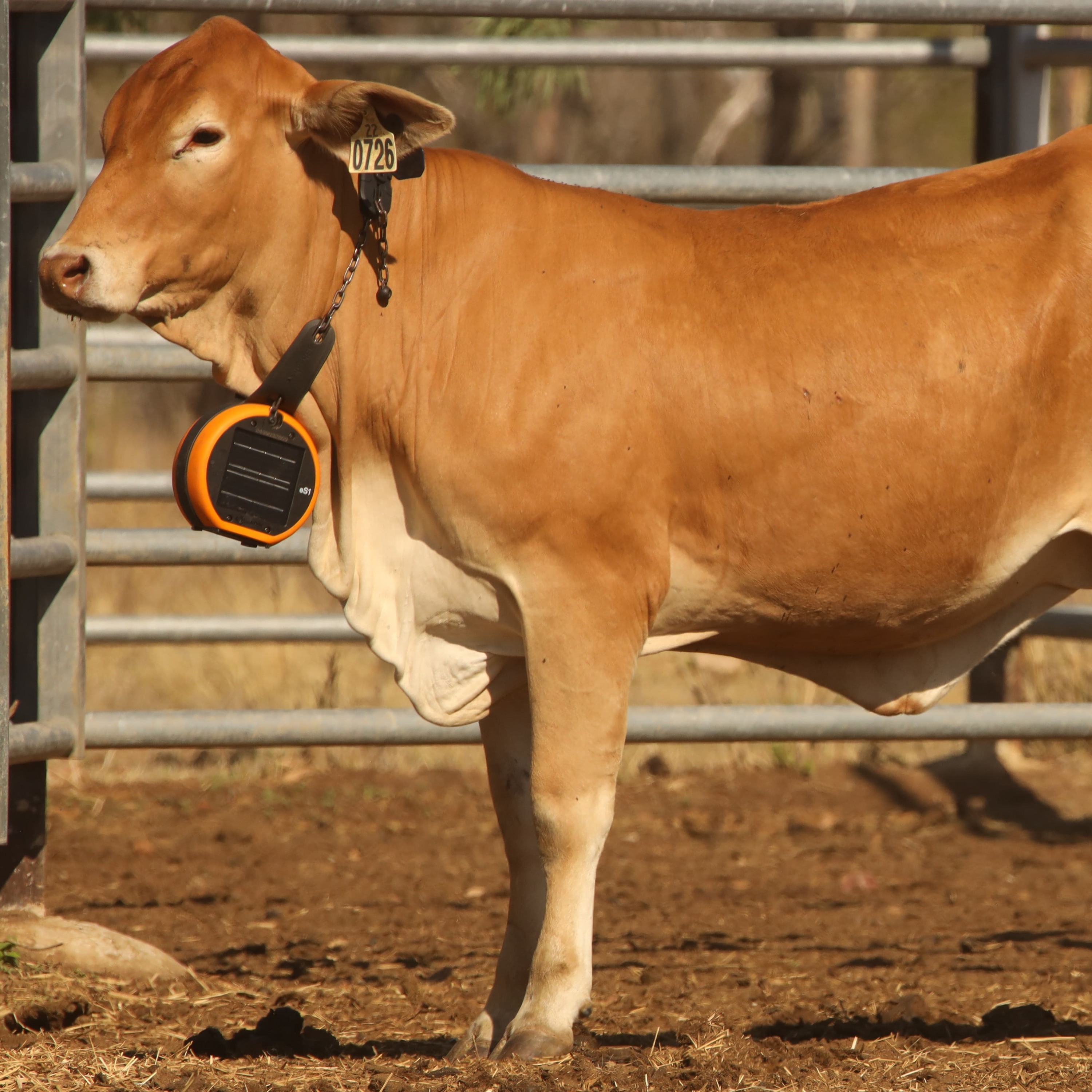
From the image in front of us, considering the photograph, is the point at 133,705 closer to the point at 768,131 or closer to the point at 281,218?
the point at 281,218

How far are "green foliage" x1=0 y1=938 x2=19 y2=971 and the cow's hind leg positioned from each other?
1171 millimetres

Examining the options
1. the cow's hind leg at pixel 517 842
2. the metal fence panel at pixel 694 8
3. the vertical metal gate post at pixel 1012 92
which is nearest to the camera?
the cow's hind leg at pixel 517 842

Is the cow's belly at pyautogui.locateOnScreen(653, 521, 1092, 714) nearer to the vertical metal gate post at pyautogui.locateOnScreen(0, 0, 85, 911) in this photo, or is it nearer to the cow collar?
the cow collar

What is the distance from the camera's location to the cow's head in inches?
108

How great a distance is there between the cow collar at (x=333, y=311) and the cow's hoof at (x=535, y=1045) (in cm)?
128

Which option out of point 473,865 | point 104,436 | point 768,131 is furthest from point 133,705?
point 768,131

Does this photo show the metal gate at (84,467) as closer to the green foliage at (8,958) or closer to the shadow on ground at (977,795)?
the green foliage at (8,958)

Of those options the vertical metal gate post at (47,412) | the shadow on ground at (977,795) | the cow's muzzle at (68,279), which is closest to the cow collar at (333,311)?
the cow's muzzle at (68,279)

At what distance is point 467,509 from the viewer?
2846mm

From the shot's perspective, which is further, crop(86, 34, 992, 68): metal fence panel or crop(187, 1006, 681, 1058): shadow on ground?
crop(86, 34, 992, 68): metal fence panel

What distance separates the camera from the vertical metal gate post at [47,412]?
3686mm

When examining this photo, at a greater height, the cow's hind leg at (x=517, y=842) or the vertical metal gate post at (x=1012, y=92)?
the vertical metal gate post at (x=1012, y=92)

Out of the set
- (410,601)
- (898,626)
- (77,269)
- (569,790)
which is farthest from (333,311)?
(898,626)

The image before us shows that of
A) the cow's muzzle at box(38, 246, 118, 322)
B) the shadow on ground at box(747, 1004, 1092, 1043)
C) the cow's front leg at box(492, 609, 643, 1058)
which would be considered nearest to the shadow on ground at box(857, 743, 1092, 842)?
the shadow on ground at box(747, 1004, 1092, 1043)
